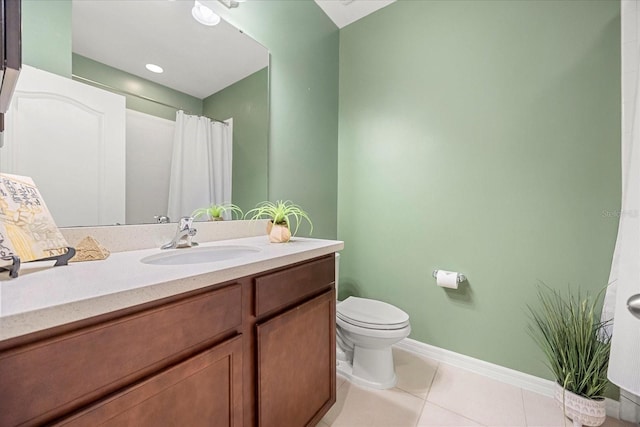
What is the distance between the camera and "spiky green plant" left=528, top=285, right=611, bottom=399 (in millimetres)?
1191

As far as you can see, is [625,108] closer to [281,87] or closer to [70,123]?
[281,87]

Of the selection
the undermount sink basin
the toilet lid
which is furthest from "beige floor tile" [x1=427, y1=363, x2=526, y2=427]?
the undermount sink basin

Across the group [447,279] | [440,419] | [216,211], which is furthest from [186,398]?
[447,279]

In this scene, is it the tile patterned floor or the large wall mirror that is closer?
the large wall mirror

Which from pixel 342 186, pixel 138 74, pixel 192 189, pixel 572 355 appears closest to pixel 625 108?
pixel 572 355

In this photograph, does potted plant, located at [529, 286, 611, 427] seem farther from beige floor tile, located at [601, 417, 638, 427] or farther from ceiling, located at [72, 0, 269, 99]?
ceiling, located at [72, 0, 269, 99]

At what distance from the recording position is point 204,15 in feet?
4.47

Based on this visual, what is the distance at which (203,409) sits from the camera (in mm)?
699

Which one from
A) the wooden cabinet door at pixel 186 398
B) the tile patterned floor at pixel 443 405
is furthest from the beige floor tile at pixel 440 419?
the wooden cabinet door at pixel 186 398

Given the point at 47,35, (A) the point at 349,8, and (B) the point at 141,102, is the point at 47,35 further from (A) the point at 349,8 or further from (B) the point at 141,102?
(A) the point at 349,8

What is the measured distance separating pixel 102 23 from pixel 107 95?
286mm

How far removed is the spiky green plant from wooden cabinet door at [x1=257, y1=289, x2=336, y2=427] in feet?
3.73

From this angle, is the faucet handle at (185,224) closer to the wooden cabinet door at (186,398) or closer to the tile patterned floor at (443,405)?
the wooden cabinet door at (186,398)

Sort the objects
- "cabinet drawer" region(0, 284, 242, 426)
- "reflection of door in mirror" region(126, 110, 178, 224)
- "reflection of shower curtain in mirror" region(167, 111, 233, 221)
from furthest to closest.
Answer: "reflection of shower curtain in mirror" region(167, 111, 233, 221) < "reflection of door in mirror" region(126, 110, 178, 224) < "cabinet drawer" region(0, 284, 242, 426)
